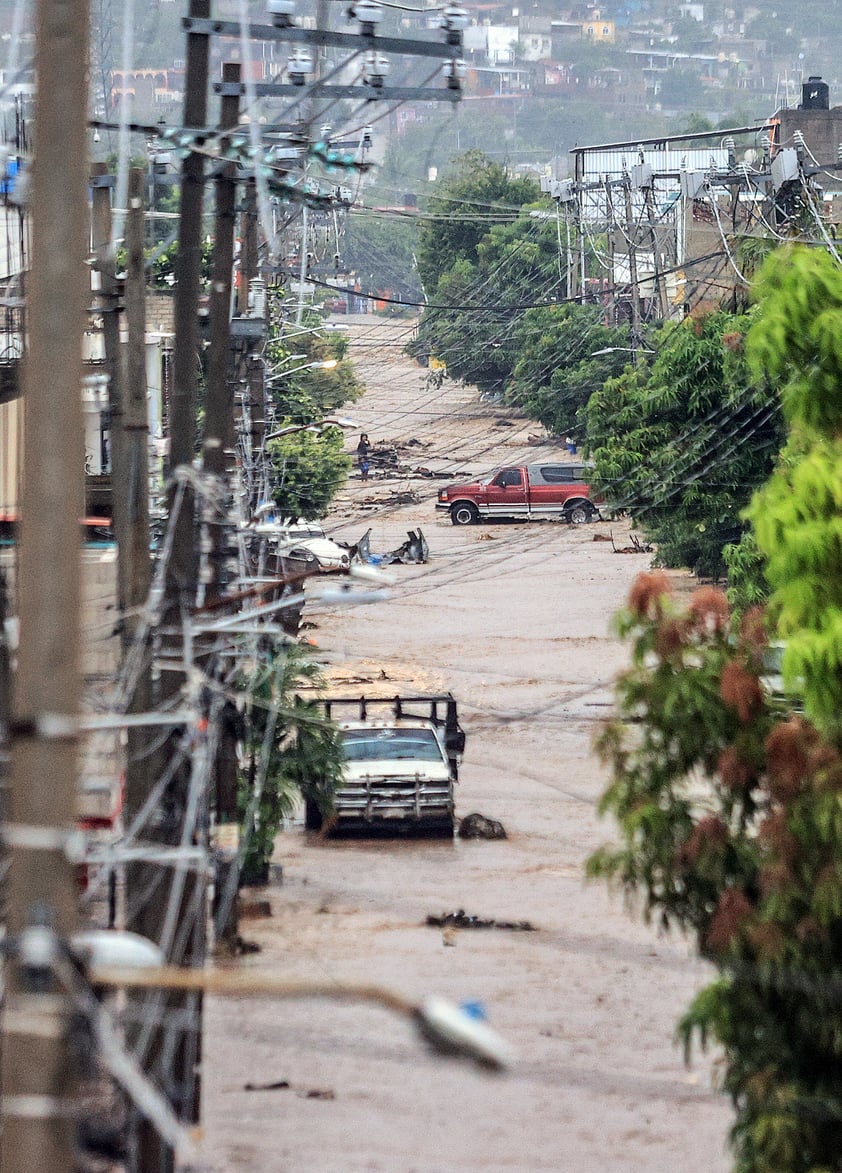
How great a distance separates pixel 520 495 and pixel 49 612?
4780cm

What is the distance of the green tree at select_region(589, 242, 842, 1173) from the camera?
7758 millimetres

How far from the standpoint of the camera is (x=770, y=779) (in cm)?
809

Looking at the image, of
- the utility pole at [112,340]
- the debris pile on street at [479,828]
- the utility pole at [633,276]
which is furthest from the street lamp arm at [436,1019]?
the utility pole at [633,276]

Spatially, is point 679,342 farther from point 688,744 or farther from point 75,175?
point 75,175

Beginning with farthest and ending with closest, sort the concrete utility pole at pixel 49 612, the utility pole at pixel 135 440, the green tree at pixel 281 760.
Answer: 1. the green tree at pixel 281 760
2. the utility pole at pixel 135 440
3. the concrete utility pole at pixel 49 612

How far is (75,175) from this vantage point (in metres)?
4.30

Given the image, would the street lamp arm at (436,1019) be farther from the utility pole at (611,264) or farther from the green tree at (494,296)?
the green tree at (494,296)

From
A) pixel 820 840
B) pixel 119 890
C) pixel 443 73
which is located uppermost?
pixel 443 73

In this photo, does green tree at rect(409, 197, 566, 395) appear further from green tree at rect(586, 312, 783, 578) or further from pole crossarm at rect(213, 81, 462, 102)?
pole crossarm at rect(213, 81, 462, 102)

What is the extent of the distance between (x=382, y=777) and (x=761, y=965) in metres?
13.4

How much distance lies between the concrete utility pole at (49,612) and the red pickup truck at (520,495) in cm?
4763

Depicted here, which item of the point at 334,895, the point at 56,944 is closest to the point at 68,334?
the point at 56,944

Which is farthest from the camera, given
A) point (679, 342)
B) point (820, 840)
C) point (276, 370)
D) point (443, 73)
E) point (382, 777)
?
point (276, 370)

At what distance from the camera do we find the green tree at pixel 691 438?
29.9m
